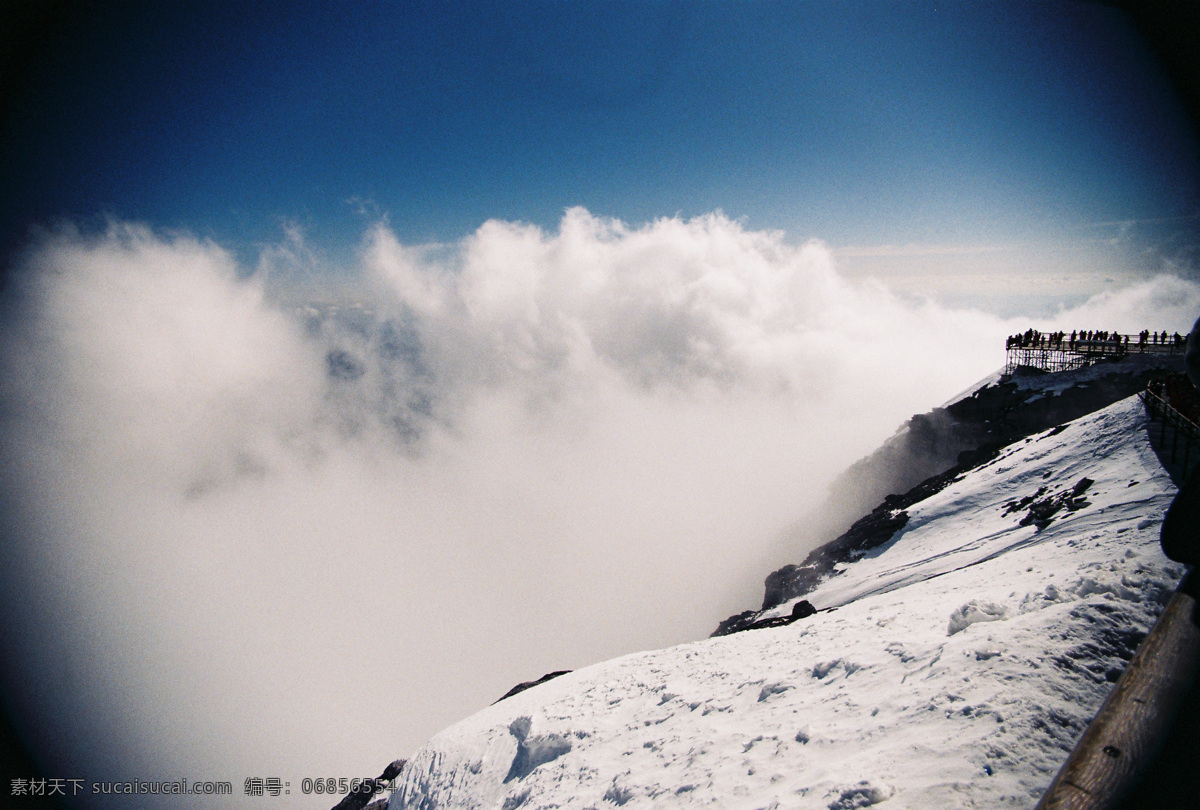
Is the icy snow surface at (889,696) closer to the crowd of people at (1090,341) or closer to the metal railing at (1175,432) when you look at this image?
the metal railing at (1175,432)

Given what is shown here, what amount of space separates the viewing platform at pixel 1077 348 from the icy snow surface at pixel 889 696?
20.2 metres

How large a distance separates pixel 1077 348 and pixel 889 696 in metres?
41.7

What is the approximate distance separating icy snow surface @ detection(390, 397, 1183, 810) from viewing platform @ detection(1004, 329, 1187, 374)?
20170 millimetres

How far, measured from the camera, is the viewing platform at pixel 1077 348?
2942cm

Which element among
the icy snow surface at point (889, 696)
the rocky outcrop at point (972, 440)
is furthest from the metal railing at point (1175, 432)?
the rocky outcrop at point (972, 440)

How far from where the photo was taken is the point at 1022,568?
10297mm

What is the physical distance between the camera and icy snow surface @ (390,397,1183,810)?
563 cm

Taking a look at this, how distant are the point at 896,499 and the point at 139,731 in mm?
182906

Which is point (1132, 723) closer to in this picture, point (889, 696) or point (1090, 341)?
point (889, 696)

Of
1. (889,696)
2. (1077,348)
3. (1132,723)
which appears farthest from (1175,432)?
(1077,348)

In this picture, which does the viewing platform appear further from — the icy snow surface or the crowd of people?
the icy snow surface

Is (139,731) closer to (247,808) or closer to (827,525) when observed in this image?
(247,808)

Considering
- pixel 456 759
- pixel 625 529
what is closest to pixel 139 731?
pixel 625 529

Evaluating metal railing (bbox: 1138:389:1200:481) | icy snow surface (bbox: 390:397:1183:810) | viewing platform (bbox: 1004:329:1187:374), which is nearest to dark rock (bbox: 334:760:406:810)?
icy snow surface (bbox: 390:397:1183:810)
